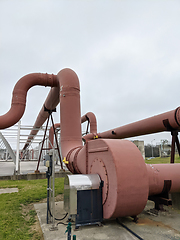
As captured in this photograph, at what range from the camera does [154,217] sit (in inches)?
164

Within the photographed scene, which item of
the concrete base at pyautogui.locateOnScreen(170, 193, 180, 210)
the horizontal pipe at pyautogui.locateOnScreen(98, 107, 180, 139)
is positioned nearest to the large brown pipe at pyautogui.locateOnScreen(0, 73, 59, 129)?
the horizontal pipe at pyautogui.locateOnScreen(98, 107, 180, 139)

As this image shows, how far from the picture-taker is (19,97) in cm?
739

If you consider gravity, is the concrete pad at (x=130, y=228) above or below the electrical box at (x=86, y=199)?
below

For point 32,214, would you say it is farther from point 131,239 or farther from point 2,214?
point 131,239

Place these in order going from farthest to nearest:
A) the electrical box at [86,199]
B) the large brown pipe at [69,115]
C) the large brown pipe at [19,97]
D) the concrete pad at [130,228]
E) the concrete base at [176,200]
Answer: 1. the large brown pipe at [19,97]
2. the large brown pipe at [69,115]
3. the concrete base at [176,200]
4. the electrical box at [86,199]
5. the concrete pad at [130,228]

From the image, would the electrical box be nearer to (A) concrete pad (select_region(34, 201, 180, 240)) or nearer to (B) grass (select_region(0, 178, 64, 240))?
(A) concrete pad (select_region(34, 201, 180, 240))

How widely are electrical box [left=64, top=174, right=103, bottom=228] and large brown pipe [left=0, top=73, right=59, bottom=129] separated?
4.50 metres

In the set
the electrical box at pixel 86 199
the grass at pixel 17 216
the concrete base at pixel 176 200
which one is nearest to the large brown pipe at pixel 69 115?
the grass at pixel 17 216

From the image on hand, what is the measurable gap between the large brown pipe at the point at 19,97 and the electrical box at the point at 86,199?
450 centimetres

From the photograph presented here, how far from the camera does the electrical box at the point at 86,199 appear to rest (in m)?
3.55

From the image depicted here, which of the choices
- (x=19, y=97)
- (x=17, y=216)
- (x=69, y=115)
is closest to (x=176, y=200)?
(x=17, y=216)

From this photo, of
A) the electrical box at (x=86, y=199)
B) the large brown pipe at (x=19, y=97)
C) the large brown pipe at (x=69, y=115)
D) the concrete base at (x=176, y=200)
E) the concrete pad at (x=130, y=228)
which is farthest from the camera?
the large brown pipe at (x=19, y=97)

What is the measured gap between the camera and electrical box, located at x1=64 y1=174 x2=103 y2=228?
11.7 feet

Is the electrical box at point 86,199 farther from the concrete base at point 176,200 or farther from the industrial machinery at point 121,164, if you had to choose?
the concrete base at point 176,200
